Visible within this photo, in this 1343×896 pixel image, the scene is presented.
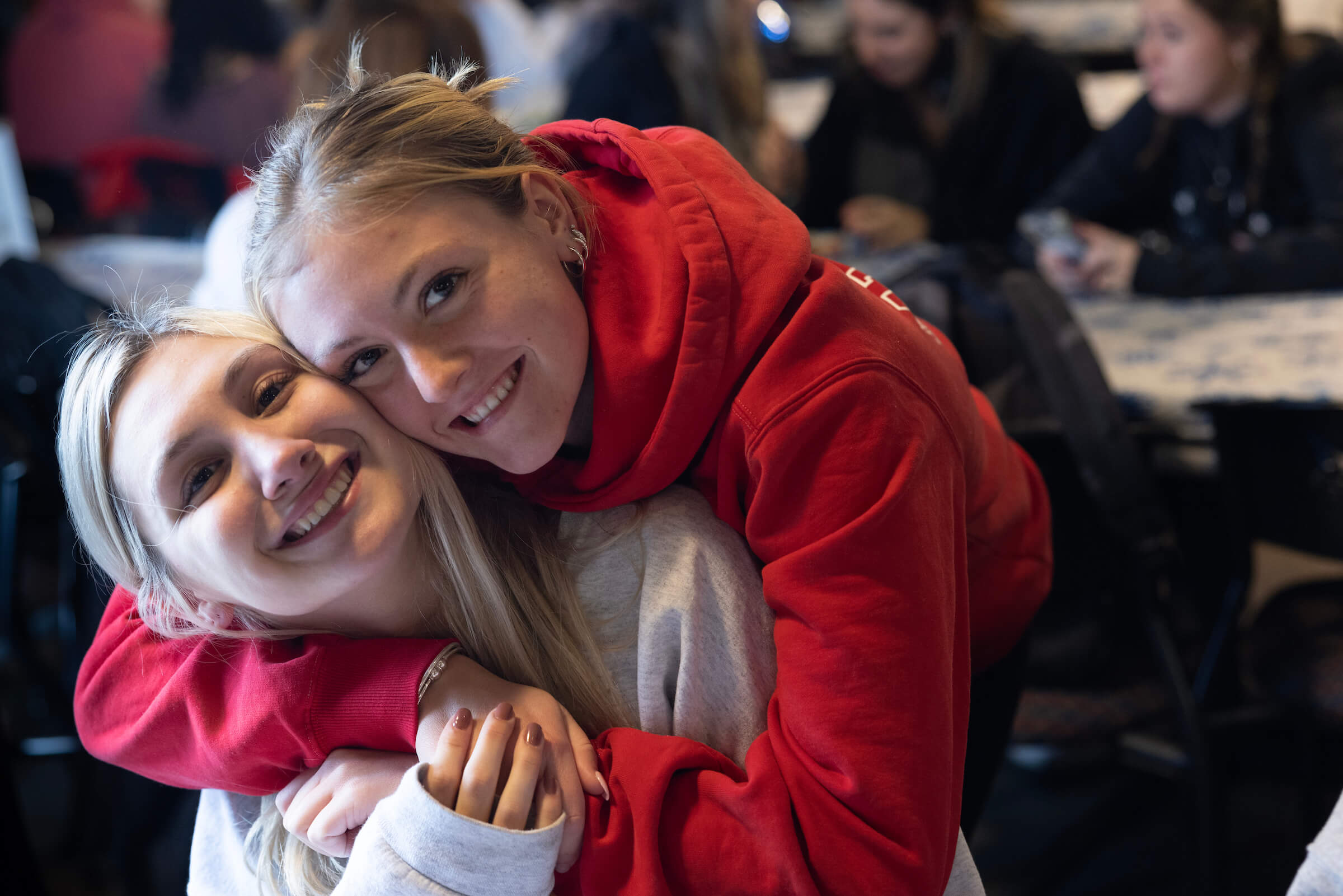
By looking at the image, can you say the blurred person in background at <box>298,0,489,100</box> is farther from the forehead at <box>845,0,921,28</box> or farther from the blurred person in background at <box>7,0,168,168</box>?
the blurred person in background at <box>7,0,168,168</box>

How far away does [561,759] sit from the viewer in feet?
2.72

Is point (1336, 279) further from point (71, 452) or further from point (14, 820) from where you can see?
point (14, 820)

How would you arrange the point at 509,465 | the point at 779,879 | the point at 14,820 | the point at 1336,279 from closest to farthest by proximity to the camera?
1. the point at 779,879
2. the point at 509,465
3. the point at 14,820
4. the point at 1336,279

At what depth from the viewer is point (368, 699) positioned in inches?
33.9

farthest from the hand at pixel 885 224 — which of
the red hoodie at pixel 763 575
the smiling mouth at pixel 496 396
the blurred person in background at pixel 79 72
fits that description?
the blurred person in background at pixel 79 72

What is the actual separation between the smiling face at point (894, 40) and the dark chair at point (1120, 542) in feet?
4.17

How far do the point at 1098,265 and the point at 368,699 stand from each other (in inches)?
58.6

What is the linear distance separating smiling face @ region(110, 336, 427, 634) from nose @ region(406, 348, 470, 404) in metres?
0.07

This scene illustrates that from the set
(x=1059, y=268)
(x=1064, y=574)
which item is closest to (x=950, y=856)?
(x=1064, y=574)

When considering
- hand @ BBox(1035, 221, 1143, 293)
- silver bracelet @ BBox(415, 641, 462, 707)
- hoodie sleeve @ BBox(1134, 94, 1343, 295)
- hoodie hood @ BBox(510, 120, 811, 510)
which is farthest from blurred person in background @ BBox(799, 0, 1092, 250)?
silver bracelet @ BBox(415, 641, 462, 707)

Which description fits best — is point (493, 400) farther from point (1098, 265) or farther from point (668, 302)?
point (1098, 265)

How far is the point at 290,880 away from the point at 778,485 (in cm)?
55

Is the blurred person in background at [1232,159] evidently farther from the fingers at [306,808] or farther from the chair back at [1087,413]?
the fingers at [306,808]

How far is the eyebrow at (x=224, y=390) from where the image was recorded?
2.67ft
